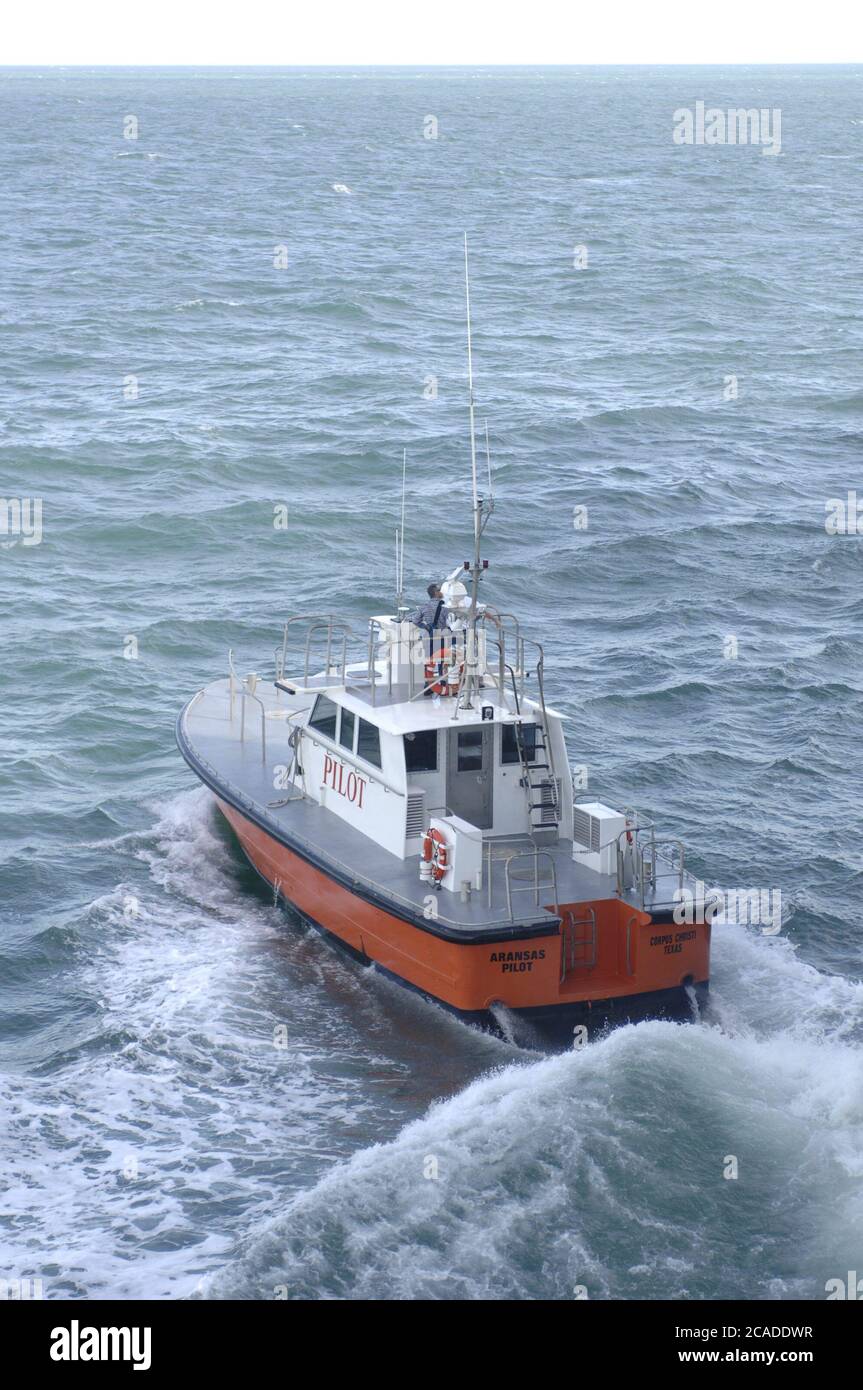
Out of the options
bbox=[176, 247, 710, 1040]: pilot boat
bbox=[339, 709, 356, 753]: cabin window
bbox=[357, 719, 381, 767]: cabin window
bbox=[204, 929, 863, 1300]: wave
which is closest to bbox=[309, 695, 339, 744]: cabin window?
bbox=[176, 247, 710, 1040]: pilot boat

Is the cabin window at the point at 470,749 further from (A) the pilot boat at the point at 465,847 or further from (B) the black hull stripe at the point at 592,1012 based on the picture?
(B) the black hull stripe at the point at 592,1012

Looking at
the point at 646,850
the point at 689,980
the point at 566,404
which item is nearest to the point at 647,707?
the point at 646,850

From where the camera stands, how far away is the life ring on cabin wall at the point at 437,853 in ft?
51.2

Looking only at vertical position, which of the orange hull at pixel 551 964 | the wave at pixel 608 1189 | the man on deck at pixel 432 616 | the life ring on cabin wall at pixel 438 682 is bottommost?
the wave at pixel 608 1189

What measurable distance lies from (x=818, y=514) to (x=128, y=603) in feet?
46.8

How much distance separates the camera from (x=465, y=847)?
50.7 feet

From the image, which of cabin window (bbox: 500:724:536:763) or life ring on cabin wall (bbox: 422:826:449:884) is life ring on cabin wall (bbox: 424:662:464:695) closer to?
cabin window (bbox: 500:724:536:763)

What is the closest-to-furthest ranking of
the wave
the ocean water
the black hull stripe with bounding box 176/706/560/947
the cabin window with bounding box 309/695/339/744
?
the wave → the ocean water → the black hull stripe with bounding box 176/706/560/947 → the cabin window with bounding box 309/695/339/744

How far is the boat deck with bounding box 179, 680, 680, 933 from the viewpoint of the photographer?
15.3 meters

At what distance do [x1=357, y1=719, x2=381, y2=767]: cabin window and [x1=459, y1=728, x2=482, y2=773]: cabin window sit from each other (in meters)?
0.88

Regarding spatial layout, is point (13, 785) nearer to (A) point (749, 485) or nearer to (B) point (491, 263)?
(A) point (749, 485)

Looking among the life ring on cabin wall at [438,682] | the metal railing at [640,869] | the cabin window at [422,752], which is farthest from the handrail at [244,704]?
the metal railing at [640,869]

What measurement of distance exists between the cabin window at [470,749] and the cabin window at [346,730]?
4.54ft

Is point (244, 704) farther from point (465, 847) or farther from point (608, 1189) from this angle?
point (608, 1189)
